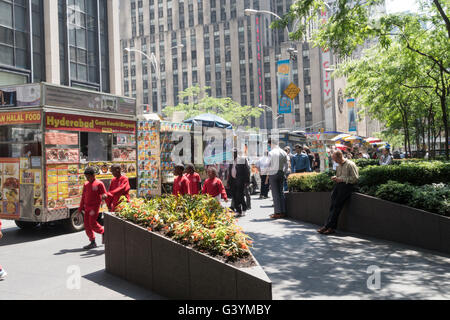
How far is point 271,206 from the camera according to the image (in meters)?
14.6

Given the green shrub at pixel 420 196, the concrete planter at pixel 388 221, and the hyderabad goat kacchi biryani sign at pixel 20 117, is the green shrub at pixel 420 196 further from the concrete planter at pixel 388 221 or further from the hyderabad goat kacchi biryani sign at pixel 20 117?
the hyderabad goat kacchi biryani sign at pixel 20 117

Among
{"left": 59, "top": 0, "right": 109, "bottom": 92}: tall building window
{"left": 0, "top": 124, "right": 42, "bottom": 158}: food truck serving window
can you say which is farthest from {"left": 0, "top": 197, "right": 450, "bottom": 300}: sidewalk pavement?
{"left": 59, "top": 0, "right": 109, "bottom": 92}: tall building window

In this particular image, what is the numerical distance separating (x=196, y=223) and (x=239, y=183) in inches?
283

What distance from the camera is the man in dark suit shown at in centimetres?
1248

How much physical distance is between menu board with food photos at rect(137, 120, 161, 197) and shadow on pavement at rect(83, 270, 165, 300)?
7.57 metres

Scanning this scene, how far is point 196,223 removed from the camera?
17.9 feet

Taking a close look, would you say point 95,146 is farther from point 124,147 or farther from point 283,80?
point 283,80

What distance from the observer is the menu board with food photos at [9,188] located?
1008cm

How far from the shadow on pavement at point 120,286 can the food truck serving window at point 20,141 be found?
177 inches

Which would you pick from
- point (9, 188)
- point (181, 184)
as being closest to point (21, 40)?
point (9, 188)

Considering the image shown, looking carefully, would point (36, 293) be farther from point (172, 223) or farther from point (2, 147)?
point (2, 147)

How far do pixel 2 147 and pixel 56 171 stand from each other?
64.9 inches

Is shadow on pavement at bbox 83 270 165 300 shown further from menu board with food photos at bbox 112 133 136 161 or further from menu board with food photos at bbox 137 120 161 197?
menu board with food photos at bbox 137 120 161 197

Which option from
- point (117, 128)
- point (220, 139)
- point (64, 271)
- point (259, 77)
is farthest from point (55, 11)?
point (259, 77)
